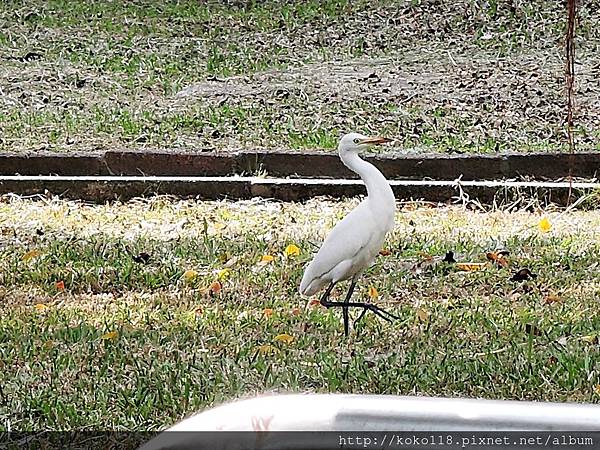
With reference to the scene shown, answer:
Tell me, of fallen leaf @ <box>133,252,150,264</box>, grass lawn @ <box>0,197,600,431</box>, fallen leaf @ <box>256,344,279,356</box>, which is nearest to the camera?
grass lawn @ <box>0,197,600,431</box>

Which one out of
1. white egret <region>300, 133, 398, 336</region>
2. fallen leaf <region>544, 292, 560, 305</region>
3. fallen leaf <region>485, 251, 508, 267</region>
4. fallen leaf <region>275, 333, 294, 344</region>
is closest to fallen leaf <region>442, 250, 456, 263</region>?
fallen leaf <region>485, 251, 508, 267</region>

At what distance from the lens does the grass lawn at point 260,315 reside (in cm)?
269

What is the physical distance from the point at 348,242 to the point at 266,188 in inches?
87.2

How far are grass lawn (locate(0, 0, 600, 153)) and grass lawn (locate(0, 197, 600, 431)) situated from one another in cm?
153

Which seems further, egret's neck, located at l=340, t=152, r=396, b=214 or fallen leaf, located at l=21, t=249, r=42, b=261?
fallen leaf, located at l=21, t=249, r=42, b=261

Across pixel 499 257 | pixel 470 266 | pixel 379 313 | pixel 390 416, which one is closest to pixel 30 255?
pixel 379 313

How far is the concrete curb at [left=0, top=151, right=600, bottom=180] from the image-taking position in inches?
208

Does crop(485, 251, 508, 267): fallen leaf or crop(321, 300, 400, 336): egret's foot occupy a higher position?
crop(321, 300, 400, 336): egret's foot

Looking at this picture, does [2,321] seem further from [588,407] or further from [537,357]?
[588,407]

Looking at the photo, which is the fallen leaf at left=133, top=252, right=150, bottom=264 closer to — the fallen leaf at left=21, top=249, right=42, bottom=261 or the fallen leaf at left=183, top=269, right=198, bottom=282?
the fallen leaf at left=183, top=269, right=198, bottom=282

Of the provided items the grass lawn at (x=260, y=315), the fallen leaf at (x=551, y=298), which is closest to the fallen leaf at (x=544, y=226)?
the grass lawn at (x=260, y=315)

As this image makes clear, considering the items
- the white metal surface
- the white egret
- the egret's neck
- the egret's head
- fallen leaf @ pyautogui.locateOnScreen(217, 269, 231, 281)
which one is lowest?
fallen leaf @ pyautogui.locateOnScreen(217, 269, 231, 281)

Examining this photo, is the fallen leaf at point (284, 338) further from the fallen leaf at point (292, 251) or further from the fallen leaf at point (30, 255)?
the fallen leaf at point (30, 255)

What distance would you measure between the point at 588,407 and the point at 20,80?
7.22 metres
